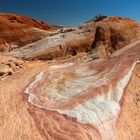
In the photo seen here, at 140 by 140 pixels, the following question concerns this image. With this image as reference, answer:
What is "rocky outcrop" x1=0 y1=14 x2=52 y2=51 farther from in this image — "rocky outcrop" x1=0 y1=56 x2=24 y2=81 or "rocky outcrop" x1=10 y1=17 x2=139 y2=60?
"rocky outcrop" x1=0 y1=56 x2=24 y2=81

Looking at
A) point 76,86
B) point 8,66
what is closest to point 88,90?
point 76,86

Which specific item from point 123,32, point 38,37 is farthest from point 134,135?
point 38,37

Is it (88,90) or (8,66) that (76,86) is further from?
(8,66)

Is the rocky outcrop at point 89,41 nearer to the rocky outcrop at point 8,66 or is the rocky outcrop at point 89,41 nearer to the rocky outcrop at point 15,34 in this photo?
the rocky outcrop at point 8,66

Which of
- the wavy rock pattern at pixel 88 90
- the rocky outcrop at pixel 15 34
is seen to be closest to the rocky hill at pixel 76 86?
the wavy rock pattern at pixel 88 90

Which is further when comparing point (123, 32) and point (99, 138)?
point (123, 32)

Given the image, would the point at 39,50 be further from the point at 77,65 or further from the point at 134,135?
the point at 134,135

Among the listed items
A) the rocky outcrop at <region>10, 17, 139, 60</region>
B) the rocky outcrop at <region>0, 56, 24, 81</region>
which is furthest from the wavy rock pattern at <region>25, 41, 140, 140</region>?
the rocky outcrop at <region>10, 17, 139, 60</region>
